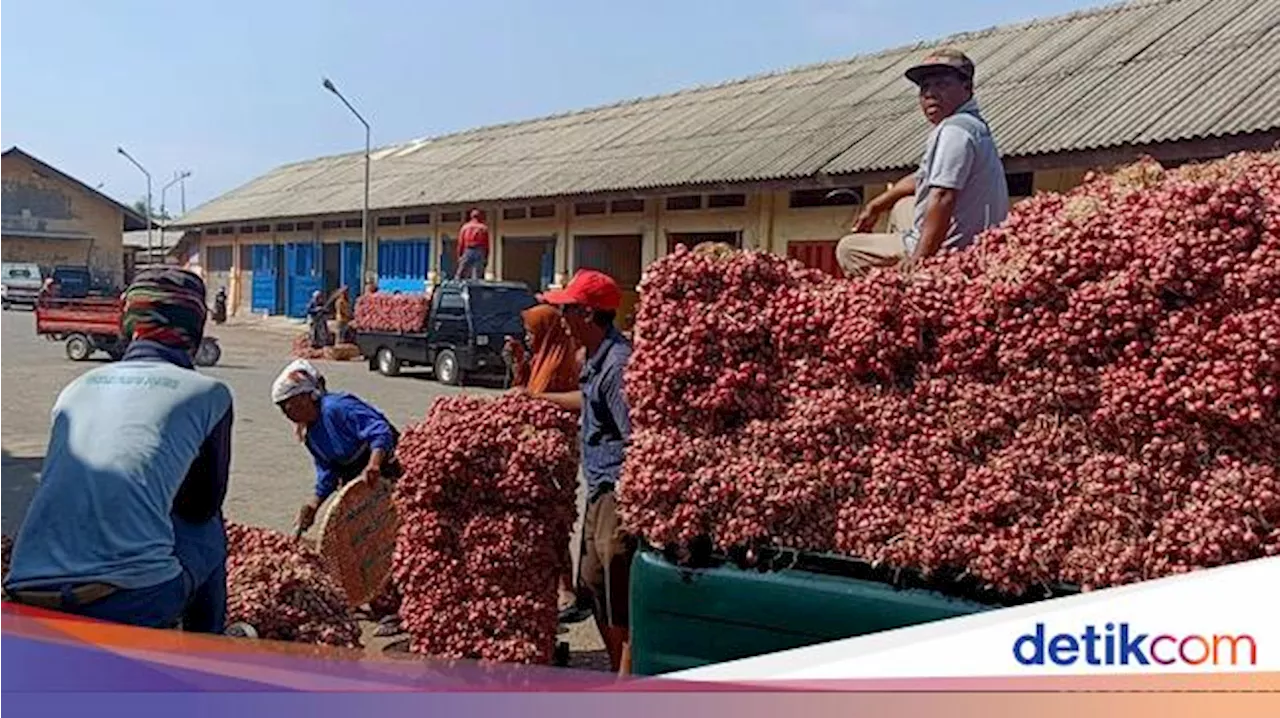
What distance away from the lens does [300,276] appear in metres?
37.0

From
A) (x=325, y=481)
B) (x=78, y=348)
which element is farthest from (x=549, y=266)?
(x=325, y=481)

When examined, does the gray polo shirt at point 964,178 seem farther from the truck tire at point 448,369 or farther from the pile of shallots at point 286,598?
the truck tire at point 448,369

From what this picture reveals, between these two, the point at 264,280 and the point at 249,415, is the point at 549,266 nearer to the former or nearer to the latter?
the point at 249,415

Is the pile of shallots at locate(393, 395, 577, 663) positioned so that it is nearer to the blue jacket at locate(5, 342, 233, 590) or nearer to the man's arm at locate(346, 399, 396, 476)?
the man's arm at locate(346, 399, 396, 476)

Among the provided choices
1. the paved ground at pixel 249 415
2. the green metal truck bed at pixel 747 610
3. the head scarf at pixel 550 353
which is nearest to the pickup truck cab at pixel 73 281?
the paved ground at pixel 249 415

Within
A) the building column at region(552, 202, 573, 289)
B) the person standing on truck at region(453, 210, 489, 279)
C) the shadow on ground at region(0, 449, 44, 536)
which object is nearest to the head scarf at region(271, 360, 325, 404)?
the shadow on ground at region(0, 449, 44, 536)

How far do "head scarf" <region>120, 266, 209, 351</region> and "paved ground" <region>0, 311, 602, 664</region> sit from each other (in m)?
2.92

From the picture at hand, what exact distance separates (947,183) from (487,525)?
225cm

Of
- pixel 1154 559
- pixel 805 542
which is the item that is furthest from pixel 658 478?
pixel 1154 559

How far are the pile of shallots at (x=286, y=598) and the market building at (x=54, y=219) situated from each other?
5198cm

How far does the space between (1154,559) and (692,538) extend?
1.22 meters

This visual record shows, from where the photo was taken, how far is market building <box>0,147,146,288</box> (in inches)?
2093

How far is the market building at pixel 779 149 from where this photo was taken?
14.6m

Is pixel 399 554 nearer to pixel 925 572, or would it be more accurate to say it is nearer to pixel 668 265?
pixel 668 265
